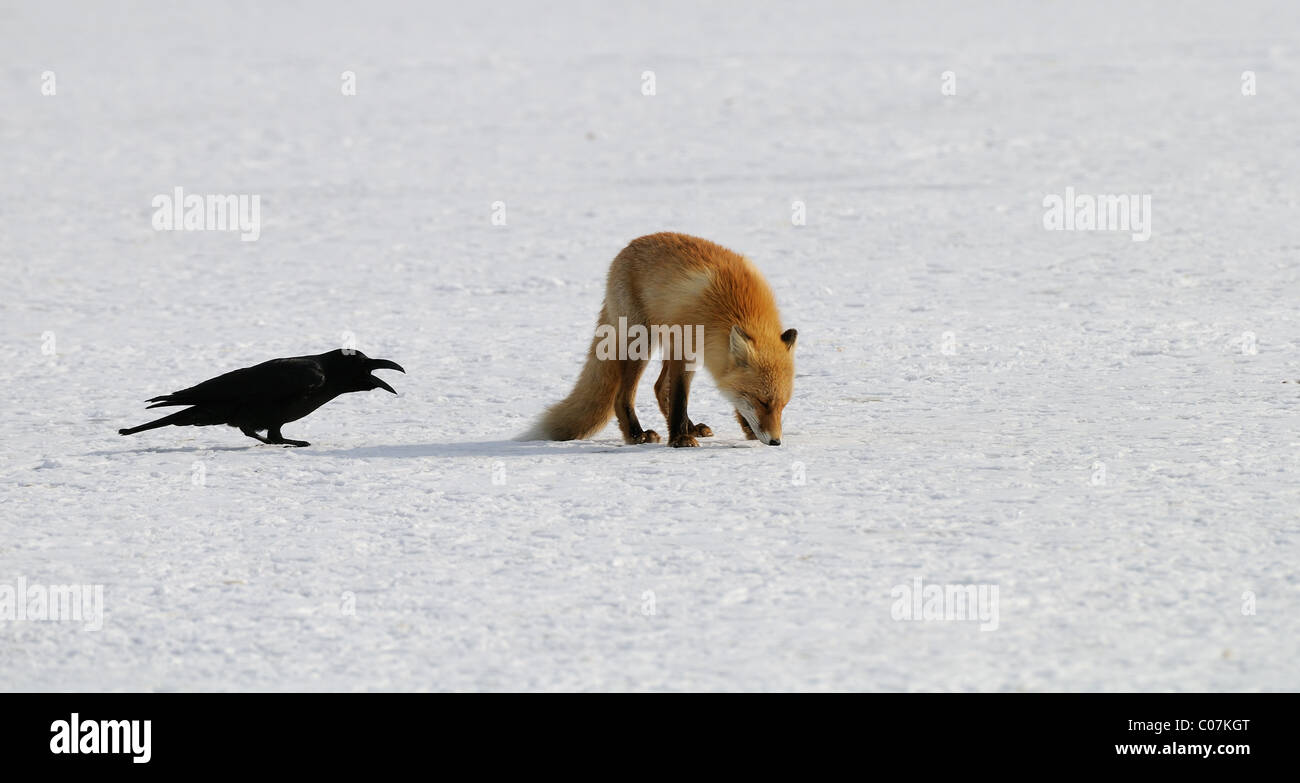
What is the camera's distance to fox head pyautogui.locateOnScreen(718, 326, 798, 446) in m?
7.30

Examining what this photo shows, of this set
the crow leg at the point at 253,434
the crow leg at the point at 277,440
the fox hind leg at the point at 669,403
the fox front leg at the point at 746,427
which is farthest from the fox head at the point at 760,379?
the crow leg at the point at 253,434

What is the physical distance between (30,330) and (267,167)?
6.00m

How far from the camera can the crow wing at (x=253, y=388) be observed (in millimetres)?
7473

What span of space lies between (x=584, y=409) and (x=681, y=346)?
2.60 feet

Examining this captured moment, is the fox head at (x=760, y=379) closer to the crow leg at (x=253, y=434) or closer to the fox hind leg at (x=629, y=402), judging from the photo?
the fox hind leg at (x=629, y=402)

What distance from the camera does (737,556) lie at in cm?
552

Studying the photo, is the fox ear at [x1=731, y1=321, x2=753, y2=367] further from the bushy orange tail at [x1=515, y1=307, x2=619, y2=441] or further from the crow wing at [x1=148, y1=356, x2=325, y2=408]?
the crow wing at [x1=148, y1=356, x2=325, y2=408]

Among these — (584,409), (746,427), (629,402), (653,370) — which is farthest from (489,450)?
(653,370)

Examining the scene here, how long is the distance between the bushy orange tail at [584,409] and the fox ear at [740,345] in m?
0.92

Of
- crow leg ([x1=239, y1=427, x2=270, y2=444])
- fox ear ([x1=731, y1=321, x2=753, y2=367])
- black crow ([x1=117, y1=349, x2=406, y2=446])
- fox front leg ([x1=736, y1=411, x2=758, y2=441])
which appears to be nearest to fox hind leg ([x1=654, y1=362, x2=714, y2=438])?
fox front leg ([x1=736, y1=411, x2=758, y2=441])

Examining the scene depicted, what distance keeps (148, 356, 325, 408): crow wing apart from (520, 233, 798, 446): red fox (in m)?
1.28

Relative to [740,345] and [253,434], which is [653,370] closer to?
[740,345]

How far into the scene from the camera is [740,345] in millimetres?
7293
